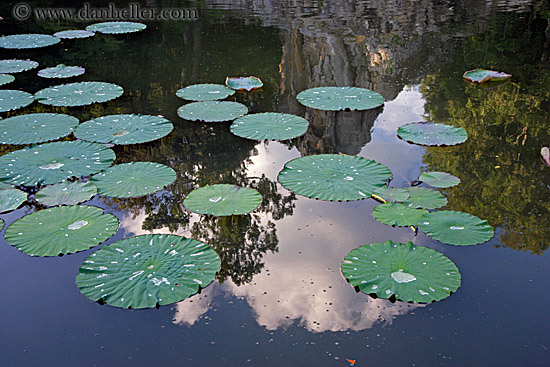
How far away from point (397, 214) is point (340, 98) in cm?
171

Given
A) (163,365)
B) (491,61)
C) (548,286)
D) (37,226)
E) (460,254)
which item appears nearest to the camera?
(163,365)

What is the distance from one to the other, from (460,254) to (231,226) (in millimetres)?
→ 1132

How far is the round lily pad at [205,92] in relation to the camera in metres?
3.95

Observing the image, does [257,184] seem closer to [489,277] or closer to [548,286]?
[489,277]

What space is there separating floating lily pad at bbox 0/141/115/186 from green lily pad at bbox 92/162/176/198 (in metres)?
0.11

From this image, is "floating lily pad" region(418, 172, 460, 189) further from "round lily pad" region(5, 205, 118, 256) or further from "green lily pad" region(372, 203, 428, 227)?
"round lily pad" region(5, 205, 118, 256)

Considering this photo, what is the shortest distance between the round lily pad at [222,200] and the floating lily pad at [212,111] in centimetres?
102

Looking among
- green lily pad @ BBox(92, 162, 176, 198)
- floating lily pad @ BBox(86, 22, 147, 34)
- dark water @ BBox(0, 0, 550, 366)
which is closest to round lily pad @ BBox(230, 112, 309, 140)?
dark water @ BBox(0, 0, 550, 366)

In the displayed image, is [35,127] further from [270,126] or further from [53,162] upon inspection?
[270,126]

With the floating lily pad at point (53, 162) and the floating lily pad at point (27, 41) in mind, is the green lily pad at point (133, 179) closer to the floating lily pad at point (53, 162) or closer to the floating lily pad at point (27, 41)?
the floating lily pad at point (53, 162)

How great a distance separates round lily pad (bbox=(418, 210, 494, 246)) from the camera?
2.26 meters

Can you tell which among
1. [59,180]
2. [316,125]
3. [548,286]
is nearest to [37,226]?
[59,180]

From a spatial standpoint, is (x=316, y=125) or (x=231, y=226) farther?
(x=316, y=125)

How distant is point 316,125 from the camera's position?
3578mm
